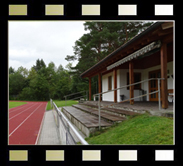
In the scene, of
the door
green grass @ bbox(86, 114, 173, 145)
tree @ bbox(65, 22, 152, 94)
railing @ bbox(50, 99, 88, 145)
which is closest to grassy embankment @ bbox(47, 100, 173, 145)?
green grass @ bbox(86, 114, 173, 145)

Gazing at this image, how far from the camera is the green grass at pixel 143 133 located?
3.18 meters

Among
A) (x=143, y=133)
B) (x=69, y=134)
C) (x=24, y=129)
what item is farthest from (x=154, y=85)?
(x=69, y=134)

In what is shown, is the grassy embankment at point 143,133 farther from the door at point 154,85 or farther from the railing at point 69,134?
the door at point 154,85

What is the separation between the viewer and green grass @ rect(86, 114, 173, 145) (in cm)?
318

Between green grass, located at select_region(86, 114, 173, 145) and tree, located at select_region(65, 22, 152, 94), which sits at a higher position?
tree, located at select_region(65, 22, 152, 94)

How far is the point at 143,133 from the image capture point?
11.7 feet

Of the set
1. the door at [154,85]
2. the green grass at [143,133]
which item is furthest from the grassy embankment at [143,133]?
the door at [154,85]

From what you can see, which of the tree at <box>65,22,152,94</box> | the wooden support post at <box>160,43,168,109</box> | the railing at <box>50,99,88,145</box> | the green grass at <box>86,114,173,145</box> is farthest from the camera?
the tree at <box>65,22,152,94</box>

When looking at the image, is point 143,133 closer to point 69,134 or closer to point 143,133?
point 143,133

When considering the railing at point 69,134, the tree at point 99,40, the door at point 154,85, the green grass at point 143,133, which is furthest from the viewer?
the tree at point 99,40

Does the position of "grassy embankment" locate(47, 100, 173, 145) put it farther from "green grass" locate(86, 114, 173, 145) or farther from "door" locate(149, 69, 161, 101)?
"door" locate(149, 69, 161, 101)
